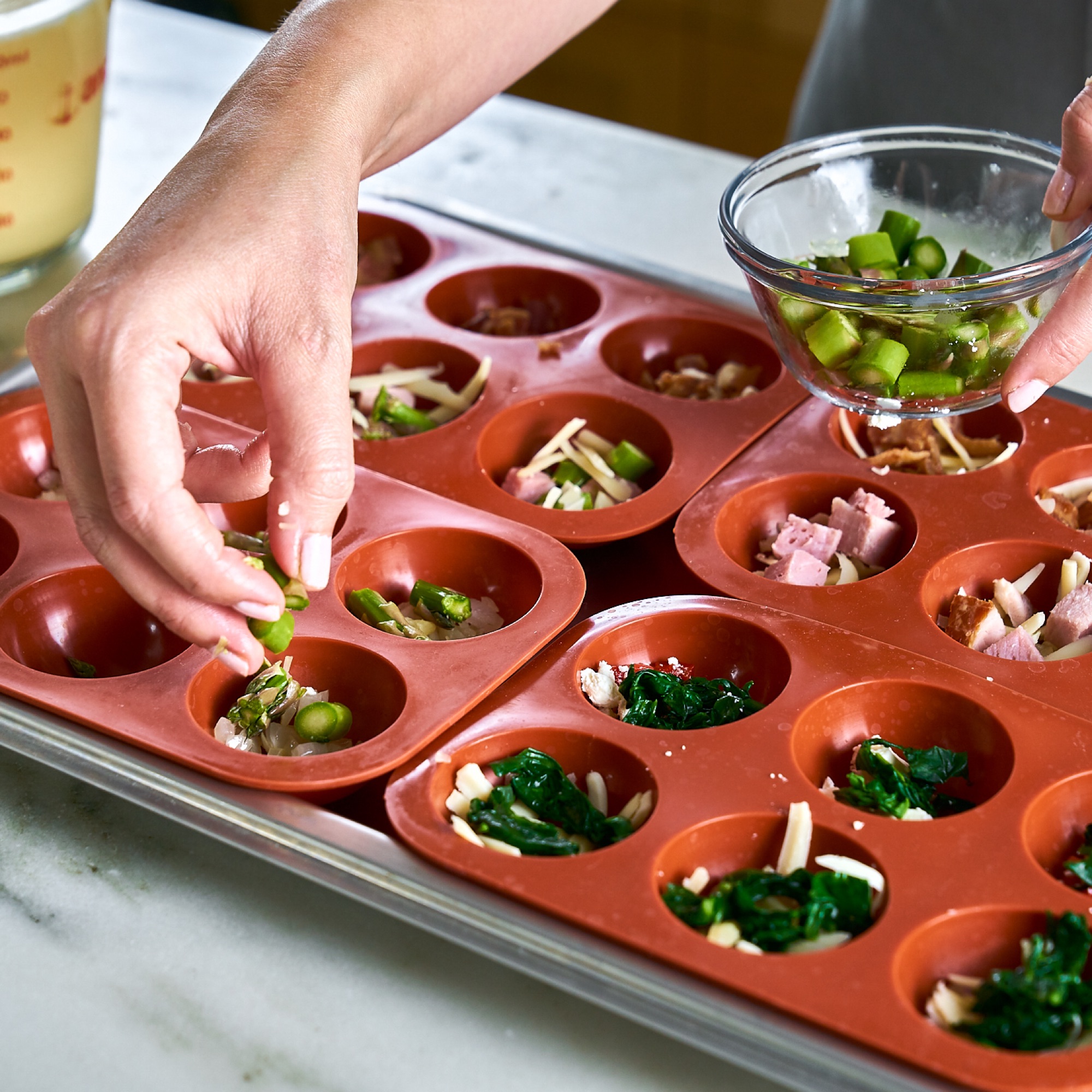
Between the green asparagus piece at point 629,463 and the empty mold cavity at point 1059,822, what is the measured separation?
2.94 ft

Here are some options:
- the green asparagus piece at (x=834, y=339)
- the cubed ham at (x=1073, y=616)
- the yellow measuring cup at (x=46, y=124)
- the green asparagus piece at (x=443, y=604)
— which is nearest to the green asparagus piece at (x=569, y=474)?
the green asparagus piece at (x=443, y=604)

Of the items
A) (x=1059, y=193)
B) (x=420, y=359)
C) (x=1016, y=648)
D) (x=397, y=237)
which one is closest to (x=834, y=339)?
(x=1059, y=193)

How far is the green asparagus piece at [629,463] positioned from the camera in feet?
6.98

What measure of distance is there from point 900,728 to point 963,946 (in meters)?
0.36

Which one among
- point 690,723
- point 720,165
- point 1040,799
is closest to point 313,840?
point 690,723

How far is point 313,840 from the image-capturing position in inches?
53.6

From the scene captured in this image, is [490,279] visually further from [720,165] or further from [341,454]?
[341,454]

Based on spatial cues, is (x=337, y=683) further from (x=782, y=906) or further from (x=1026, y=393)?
(x=1026, y=393)

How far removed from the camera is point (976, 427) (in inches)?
86.5

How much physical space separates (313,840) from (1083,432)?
139 cm

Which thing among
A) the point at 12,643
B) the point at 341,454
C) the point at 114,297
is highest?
the point at 114,297

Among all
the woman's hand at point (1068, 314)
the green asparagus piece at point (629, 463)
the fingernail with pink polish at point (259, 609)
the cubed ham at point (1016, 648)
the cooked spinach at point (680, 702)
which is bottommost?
the green asparagus piece at point (629, 463)

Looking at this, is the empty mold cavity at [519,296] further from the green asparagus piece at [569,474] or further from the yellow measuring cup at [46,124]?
the yellow measuring cup at [46,124]

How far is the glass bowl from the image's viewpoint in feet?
5.41
